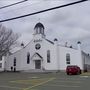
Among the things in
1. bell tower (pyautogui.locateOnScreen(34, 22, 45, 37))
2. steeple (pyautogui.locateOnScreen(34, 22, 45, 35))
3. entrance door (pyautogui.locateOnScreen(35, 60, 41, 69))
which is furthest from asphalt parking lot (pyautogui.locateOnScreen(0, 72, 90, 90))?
steeple (pyautogui.locateOnScreen(34, 22, 45, 35))

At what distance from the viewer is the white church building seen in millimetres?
49000

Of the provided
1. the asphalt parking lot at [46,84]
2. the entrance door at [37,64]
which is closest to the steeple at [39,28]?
the entrance door at [37,64]

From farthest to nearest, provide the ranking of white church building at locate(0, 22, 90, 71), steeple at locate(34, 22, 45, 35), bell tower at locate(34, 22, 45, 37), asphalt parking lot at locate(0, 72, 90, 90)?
steeple at locate(34, 22, 45, 35), bell tower at locate(34, 22, 45, 37), white church building at locate(0, 22, 90, 71), asphalt parking lot at locate(0, 72, 90, 90)

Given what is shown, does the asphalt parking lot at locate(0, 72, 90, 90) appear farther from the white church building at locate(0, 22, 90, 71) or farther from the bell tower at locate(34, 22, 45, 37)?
the bell tower at locate(34, 22, 45, 37)

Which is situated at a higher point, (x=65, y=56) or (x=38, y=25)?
(x=38, y=25)

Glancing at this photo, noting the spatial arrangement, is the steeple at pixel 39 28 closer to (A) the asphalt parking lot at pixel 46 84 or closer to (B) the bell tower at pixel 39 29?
(B) the bell tower at pixel 39 29

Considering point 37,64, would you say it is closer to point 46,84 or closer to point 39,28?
point 39,28

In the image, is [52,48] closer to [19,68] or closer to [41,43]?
[41,43]

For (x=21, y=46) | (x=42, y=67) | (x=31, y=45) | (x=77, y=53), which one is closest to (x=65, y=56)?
(x=77, y=53)

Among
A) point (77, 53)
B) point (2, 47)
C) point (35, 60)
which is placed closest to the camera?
point (77, 53)

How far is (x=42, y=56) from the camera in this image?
51625 mm

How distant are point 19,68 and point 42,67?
6.53 meters

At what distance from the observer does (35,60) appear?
171 ft

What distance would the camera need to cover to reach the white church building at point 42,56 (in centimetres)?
4900
